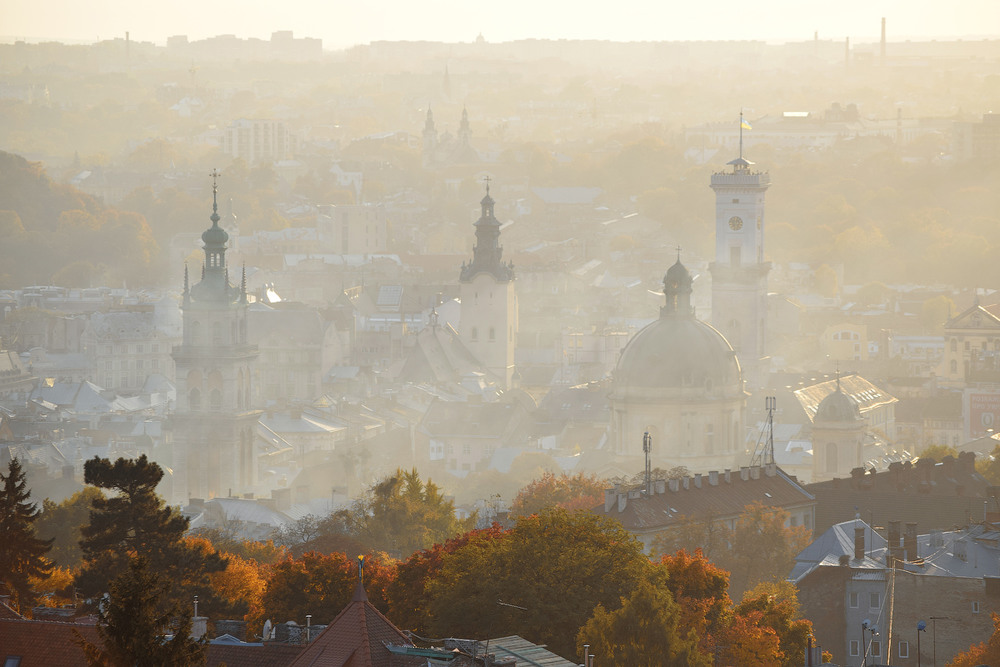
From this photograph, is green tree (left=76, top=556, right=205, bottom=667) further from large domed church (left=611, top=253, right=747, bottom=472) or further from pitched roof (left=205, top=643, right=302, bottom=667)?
large domed church (left=611, top=253, right=747, bottom=472)

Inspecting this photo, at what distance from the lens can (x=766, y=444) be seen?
272 ft

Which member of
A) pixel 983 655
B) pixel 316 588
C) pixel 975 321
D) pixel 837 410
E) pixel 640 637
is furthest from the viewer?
pixel 975 321

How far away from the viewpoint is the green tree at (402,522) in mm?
66125

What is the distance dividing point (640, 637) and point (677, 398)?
50500 millimetres

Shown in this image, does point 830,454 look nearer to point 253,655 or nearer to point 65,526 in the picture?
point 65,526

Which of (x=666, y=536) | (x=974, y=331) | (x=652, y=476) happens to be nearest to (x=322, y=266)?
(x=974, y=331)

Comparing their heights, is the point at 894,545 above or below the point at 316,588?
above

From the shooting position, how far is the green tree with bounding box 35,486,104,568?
197 ft

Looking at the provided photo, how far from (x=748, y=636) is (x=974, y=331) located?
321ft

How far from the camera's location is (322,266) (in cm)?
18312

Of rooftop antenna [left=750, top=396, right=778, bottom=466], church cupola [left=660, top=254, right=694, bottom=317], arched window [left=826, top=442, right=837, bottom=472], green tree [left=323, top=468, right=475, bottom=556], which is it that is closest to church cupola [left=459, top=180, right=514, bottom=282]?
rooftop antenna [left=750, top=396, right=778, bottom=466]

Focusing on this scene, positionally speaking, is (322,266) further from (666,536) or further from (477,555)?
(477,555)

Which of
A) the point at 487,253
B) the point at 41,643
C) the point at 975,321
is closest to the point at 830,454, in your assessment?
the point at 487,253

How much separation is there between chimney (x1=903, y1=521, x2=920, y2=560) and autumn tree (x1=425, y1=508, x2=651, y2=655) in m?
10.2
